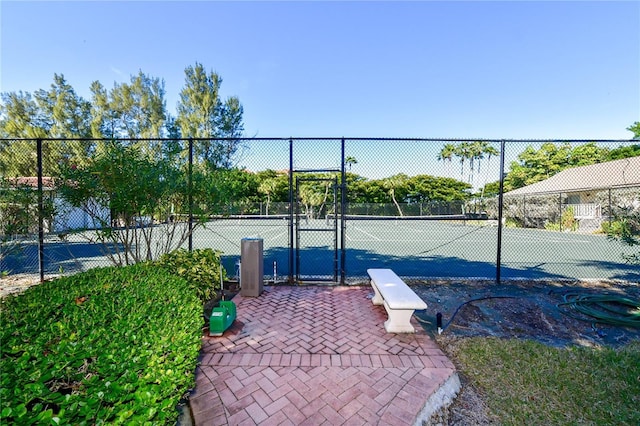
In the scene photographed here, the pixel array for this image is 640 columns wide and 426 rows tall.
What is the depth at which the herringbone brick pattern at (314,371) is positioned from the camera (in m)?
1.92

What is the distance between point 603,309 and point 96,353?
20.7 ft

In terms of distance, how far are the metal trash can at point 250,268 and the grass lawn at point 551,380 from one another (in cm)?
296

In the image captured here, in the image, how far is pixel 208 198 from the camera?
417 cm

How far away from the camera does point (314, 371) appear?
242 cm

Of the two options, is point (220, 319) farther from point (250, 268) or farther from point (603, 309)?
point (603, 309)

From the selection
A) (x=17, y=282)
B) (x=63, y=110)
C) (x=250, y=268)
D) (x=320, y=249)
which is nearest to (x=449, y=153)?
(x=320, y=249)

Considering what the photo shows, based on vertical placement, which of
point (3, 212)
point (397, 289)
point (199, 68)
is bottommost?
point (397, 289)

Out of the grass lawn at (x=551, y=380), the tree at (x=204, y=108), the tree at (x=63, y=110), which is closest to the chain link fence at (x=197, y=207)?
the grass lawn at (x=551, y=380)

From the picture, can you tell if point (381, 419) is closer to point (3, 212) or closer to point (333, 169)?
point (333, 169)

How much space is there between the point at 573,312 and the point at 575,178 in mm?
23796

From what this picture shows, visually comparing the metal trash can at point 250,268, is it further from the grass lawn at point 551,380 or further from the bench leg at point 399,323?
the grass lawn at point 551,380

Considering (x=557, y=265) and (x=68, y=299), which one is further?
(x=557, y=265)

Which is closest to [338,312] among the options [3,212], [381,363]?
[381,363]

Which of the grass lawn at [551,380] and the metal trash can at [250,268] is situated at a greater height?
the metal trash can at [250,268]
